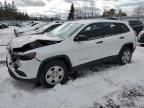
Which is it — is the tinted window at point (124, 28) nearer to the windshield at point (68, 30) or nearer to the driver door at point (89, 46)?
the driver door at point (89, 46)

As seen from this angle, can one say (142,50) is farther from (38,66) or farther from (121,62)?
(38,66)

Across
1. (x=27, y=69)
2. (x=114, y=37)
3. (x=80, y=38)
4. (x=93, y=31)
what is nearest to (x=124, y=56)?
(x=114, y=37)

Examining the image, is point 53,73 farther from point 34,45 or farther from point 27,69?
point 34,45

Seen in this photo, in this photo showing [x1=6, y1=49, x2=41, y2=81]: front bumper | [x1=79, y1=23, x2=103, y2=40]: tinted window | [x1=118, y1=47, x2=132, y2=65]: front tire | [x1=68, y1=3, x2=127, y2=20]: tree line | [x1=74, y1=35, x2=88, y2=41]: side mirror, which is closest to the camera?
[x1=6, y1=49, x2=41, y2=81]: front bumper

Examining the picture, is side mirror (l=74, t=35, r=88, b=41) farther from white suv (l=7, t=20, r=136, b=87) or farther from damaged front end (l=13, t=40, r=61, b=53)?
damaged front end (l=13, t=40, r=61, b=53)

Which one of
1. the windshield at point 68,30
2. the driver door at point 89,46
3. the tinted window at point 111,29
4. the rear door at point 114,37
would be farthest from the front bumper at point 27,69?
the tinted window at point 111,29

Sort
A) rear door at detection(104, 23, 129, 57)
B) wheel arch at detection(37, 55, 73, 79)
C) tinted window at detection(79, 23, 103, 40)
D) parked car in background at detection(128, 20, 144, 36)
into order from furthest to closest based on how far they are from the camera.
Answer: parked car in background at detection(128, 20, 144, 36)
rear door at detection(104, 23, 129, 57)
tinted window at detection(79, 23, 103, 40)
wheel arch at detection(37, 55, 73, 79)

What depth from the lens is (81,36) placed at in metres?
5.27

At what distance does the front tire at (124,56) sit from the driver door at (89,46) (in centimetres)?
109

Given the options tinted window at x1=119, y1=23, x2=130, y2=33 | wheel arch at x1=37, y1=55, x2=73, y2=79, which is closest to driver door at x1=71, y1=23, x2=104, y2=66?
wheel arch at x1=37, y1=55, x2=73, y2=79

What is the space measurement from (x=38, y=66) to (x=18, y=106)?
101cm

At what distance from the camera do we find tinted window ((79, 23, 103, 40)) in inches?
221

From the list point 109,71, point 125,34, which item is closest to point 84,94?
point 109,71

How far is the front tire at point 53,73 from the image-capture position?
4.79m
